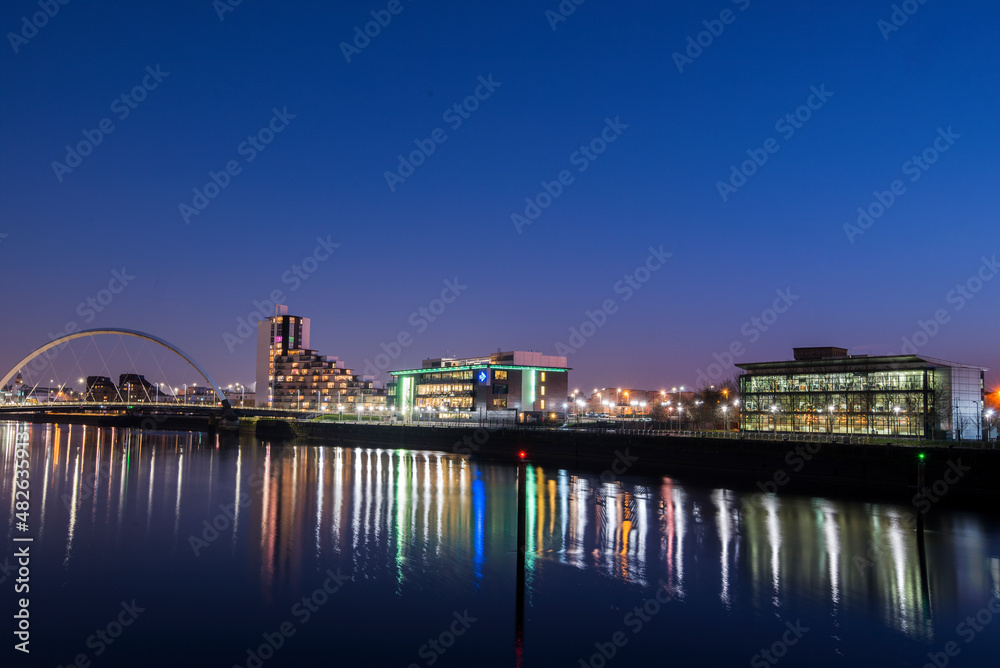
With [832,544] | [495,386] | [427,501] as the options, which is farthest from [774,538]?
[495,386]

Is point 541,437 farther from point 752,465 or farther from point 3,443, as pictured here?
point 3,443

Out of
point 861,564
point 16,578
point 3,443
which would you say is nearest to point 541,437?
point 861,564

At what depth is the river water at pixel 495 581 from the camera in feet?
51.6

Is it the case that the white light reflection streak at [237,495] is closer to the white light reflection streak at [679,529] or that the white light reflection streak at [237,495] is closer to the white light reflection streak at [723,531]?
the white light reflection streak at [679,529]

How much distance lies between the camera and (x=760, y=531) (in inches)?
1115

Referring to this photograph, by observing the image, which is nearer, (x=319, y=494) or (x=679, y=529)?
(x=679, y=529)

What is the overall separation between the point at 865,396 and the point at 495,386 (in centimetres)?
6961

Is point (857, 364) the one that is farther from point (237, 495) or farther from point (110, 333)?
point (110, 333)

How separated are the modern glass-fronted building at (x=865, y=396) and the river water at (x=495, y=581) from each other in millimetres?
42658
